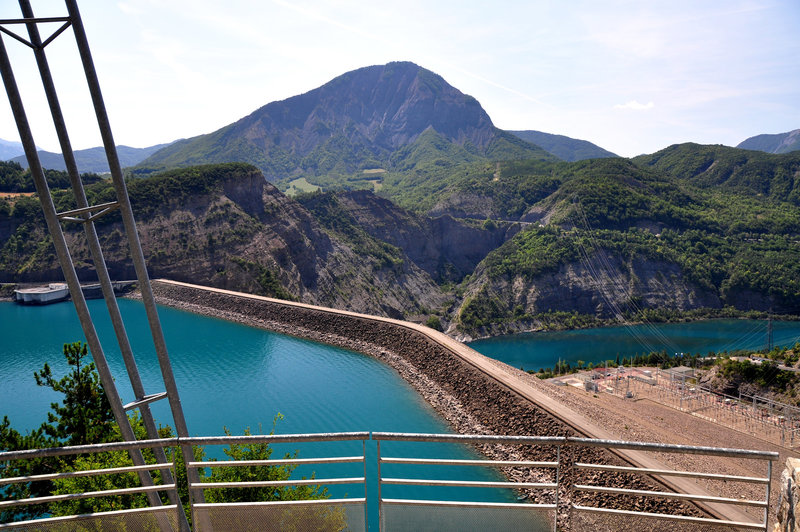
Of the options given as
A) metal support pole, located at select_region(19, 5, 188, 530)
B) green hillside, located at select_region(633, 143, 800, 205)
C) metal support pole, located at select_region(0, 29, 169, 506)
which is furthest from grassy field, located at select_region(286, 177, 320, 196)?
metal support pole, located at select_region(0, 29, 169, 506)

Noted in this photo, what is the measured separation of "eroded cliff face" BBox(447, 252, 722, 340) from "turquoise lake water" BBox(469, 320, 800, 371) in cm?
329

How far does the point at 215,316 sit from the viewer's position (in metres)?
36.8

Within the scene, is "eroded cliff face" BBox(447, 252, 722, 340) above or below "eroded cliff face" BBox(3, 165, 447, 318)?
below

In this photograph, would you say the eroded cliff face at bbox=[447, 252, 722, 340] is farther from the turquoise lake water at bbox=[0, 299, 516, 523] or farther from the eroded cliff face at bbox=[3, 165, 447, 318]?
the turquoise lake water at bbox=[0, 299, 516, 523]

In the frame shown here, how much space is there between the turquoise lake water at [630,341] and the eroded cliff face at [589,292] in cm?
329

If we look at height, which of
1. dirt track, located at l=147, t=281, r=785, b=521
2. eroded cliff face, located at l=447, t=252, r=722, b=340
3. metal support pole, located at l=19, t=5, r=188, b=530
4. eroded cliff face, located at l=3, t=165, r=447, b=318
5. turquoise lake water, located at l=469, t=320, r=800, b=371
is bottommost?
turquoise lake water, located at l=469, t=320, r=800, b=371

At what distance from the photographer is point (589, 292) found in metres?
67.5

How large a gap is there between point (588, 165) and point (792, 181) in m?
Answer: 46.7

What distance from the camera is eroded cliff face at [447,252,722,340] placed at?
64.7 metres

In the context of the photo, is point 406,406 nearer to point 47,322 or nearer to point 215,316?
point 215,316

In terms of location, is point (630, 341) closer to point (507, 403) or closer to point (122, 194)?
point (507, 403)

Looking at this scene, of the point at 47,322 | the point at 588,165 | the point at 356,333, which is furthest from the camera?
the point at 588,165

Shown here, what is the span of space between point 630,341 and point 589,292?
10.4m

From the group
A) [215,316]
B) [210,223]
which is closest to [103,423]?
[215,316]
